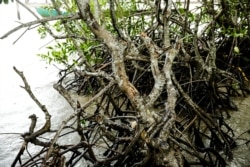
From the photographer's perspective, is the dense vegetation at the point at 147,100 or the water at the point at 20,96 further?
the water at the point at 20,96

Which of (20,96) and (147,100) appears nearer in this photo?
(147,100)

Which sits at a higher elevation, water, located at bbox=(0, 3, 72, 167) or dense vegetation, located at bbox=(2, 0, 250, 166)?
dense vegetation, located at bbox=(2, 0, 250, 166)

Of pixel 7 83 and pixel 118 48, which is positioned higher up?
pixel 118 48

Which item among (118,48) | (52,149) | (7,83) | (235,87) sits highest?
(118,48)

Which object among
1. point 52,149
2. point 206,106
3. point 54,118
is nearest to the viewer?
point 52,149

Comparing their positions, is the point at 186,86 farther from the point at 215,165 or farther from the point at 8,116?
the point at 8,116

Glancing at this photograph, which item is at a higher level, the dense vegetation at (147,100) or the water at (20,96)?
the dense vegetation at (147,100)

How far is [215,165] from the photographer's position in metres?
2.60

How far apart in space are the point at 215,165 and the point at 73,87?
10.3ft

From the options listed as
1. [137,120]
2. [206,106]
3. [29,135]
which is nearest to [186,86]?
[206,106]

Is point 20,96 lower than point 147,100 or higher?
lower

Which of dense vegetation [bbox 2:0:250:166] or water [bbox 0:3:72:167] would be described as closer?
dense vegetation [bbox 2:0:250:166]

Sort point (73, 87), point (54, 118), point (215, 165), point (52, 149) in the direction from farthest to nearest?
point (73, 87) → point (54, 118) → point (215, 165) → point (52, 149)

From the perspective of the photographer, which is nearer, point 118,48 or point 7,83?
point 118,48
